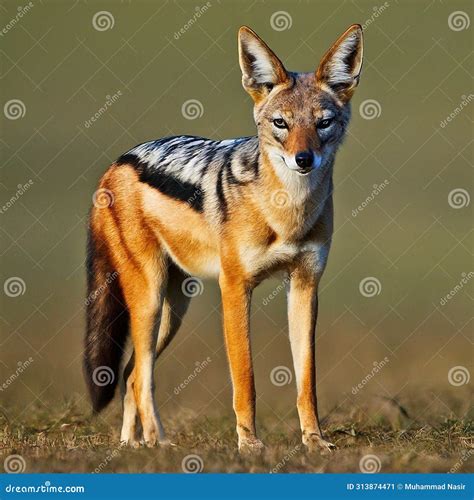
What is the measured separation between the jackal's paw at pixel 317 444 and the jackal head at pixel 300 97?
5.94 ft

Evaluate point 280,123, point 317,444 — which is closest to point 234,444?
point 317,444

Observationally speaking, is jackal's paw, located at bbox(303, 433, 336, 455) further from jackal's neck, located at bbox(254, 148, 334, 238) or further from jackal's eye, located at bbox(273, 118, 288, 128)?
jackal's eye, located at bbox(273, 118, 288, 128)

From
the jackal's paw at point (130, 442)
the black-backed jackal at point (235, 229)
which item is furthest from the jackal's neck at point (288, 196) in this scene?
the jackal's paw at point (130, 442)

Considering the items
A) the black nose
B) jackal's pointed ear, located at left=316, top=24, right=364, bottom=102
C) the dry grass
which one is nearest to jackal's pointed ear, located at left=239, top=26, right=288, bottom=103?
jackal's pointed ear, located at left=316, top=24, right=364, bottom=102

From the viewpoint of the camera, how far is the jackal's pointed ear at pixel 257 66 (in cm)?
844

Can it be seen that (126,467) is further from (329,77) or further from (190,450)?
(329,77)

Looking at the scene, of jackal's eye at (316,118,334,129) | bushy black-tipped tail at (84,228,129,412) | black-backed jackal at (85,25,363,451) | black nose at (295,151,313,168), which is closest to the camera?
black nose at (295,151,313,168)

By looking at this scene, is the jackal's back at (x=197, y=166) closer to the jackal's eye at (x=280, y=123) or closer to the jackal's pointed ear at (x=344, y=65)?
the jackal's eye at (x=280, y=123)

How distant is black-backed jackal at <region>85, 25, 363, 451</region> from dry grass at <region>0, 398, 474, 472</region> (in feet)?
0.94

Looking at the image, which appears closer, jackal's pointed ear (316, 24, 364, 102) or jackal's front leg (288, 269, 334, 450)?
jackal's pointed ear (316, 24, 364, 102)

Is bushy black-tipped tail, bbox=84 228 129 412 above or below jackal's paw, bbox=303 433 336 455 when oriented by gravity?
below

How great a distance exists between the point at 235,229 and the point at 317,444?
1572mm

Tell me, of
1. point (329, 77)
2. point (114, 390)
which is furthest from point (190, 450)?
point (329, 77)

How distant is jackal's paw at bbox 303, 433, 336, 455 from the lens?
8.34 meters
